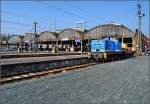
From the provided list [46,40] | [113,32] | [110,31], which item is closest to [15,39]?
[46,40]

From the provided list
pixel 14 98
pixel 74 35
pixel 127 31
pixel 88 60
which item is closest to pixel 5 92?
pixel 14 98

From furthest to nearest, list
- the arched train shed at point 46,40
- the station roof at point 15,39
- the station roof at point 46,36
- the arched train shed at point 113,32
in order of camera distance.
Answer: the station roof at point 15,39 → the station roof at point 46,36 → the arched train shed at point 46,40 → the arched train shed at point 113,32

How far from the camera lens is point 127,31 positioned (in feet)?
284

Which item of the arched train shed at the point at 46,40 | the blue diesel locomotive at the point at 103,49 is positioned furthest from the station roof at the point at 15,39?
the blue diesel locomotive at the point at 103,49

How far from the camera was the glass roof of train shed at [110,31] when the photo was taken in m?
86.6

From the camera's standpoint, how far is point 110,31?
298 feet

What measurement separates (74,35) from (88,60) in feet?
207

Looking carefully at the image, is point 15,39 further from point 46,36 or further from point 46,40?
A: point 46,36

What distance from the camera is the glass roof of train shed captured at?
86.6 metres

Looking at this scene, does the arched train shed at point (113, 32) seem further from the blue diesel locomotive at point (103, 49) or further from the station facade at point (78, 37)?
the blue diesel locomotive at point (103, 49)

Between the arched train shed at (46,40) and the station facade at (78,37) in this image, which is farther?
the arched train shed at (46,40)

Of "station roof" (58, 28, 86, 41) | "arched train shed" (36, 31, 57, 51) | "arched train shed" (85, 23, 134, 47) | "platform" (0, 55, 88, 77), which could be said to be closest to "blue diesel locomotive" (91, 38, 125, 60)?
"platform" (0, 55, 88, 77)

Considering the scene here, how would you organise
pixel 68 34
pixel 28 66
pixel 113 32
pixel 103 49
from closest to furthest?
pixel 28 66, pixel 103 49, pixel 113 32, pixel 68 34

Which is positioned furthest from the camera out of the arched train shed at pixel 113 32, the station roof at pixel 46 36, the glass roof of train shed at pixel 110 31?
the station roof at pixel 46 36
